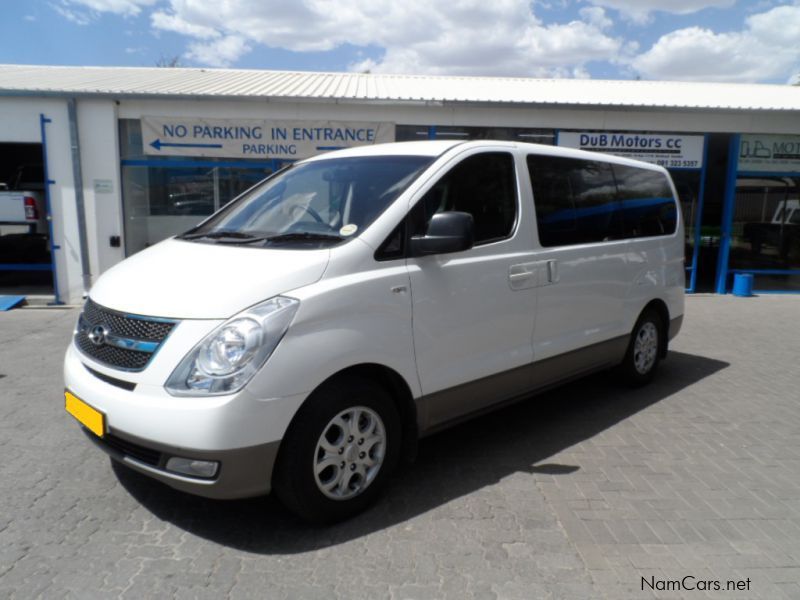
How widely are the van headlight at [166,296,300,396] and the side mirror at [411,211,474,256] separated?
0.95 meters

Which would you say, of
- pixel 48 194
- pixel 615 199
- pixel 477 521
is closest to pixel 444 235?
pixel 477 521

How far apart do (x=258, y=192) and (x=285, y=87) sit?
7978mm

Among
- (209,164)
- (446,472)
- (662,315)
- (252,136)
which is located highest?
(252,136)

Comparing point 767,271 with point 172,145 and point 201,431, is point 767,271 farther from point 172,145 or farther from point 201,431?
point 201,431

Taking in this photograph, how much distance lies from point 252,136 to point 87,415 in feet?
25.6

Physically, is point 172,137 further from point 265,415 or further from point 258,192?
point 265,415

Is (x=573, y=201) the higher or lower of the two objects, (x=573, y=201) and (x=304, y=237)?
the higher

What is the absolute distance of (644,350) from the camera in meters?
5.40

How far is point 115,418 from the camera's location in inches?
108

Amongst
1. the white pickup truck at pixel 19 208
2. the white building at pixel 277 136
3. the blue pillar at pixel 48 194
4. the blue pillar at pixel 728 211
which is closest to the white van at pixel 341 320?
the white building at pixel 277 136

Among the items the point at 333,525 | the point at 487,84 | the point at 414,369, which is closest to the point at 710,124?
the point at 487,84

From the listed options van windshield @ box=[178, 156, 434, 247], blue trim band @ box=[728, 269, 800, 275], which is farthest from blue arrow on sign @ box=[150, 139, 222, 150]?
blue trim band @ box=[728, 269, 800, 275]

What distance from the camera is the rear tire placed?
17.2 feet

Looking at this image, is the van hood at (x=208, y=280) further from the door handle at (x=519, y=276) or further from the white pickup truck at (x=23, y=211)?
the white pickup truck at (x=23, y=211)
